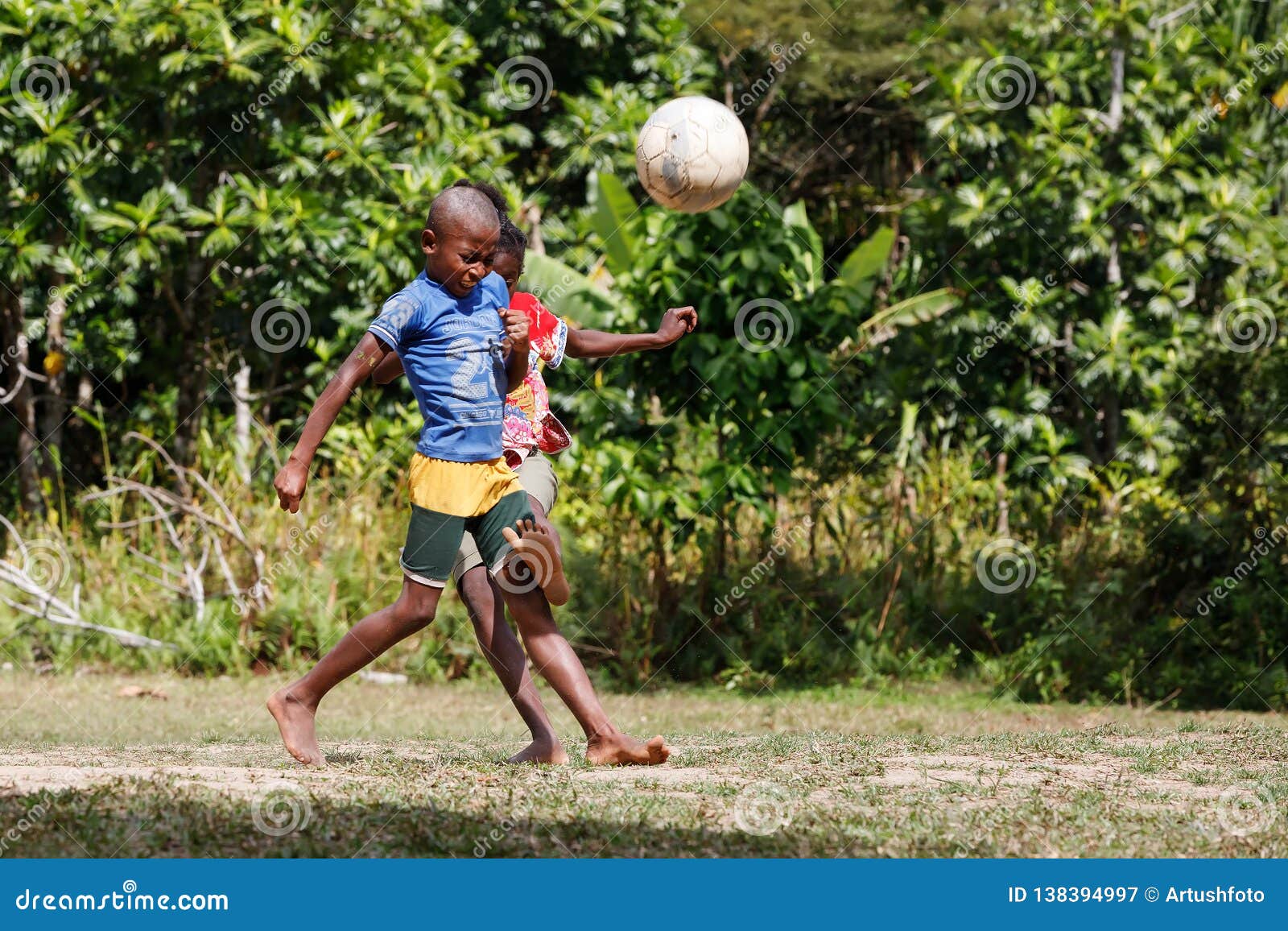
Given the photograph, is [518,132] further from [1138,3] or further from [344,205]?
[1138,3]

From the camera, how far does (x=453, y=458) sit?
16.0 feet

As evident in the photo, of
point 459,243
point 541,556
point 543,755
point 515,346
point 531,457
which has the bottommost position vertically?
point 543,755

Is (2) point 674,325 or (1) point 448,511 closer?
(1) point 448,511

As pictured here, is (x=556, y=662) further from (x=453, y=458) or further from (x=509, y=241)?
(x=509, y=241)

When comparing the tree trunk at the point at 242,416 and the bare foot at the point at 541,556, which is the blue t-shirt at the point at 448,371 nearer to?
the bare foot at the point at 541,556

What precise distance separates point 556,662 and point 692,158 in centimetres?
227

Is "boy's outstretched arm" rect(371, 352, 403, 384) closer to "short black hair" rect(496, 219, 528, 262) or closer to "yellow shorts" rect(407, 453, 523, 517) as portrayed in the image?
"yellow shorts" rect(407, 453, 523, 517)

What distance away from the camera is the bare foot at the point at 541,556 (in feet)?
15.9

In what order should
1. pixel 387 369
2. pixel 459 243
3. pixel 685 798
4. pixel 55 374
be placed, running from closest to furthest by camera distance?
pixel 685 798 < pixel 459 243 < pixel 387 369 < pixel 55 374

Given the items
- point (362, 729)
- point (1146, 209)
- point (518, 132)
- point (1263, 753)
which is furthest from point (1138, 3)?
point (362, 729)

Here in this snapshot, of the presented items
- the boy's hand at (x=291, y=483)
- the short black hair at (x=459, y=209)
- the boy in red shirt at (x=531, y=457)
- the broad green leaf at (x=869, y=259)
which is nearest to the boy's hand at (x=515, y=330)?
the boy in red shirt at (x=531, y=457)

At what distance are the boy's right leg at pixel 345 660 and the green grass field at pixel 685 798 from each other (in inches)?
3.9

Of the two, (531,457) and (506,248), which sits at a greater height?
(506,248)

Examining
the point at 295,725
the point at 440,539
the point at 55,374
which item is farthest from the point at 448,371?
the point at 55,374
